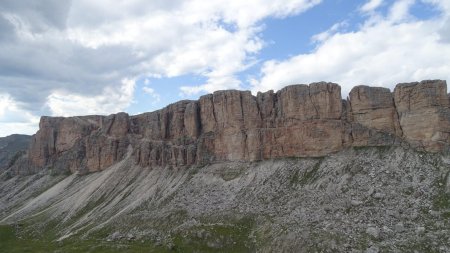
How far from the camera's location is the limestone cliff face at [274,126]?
86875 millimetres

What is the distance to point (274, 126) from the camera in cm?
10638

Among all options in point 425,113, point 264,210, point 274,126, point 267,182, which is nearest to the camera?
point 264,210

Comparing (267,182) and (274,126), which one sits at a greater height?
(274,126)

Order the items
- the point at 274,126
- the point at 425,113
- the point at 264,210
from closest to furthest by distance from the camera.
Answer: the point at 264,210
the point at 425,113
the point at 274,126

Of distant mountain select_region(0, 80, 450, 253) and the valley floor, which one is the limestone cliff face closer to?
distant mountain select_region(0, 80, 450, 253)

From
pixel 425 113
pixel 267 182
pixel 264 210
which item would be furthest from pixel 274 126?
pixel 425 113

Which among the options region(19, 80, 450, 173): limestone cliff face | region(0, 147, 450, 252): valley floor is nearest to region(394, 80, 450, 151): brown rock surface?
region(19, 80, 450, 173): limestone cliff face

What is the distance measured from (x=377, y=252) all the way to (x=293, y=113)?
4852 centimetres

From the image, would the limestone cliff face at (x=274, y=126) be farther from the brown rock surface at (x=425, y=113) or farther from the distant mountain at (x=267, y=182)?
the distant mountain at (x=267, y=182)

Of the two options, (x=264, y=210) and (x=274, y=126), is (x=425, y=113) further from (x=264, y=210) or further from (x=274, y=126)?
(x=264, y=210)

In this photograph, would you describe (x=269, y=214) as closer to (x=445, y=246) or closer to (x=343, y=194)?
(x=343, y=194)

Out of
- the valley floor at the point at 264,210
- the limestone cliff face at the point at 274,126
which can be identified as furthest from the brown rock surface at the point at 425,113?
the valley floor at the point at 264,210

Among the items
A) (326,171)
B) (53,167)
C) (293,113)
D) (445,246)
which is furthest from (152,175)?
(445,246)

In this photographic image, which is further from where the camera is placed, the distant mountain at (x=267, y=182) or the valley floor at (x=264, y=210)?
the distant mountain at (x=267, y=182)
